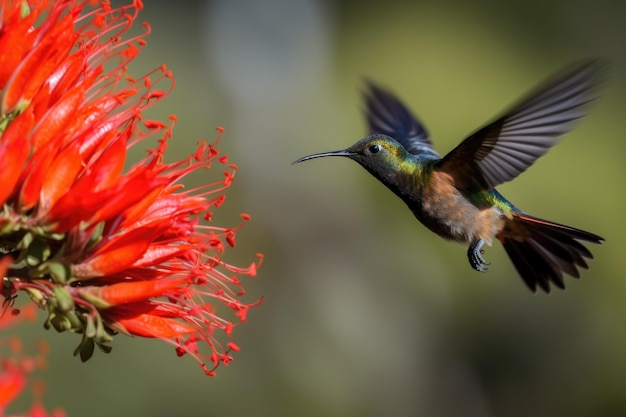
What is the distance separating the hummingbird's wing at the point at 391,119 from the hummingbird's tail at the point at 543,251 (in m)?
0.62

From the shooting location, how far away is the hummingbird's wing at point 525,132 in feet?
9.28

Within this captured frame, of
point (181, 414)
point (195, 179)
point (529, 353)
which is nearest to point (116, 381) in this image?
point (181, 414)

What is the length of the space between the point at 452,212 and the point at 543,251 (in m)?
0.45

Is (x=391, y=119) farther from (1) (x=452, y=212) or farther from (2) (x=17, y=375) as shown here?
(2) (x=17, y=375)

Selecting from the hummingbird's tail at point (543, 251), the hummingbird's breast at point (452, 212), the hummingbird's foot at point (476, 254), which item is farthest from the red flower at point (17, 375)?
the hummingbird's tail at point (543, 251)

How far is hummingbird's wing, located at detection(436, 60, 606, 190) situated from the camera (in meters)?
2.83

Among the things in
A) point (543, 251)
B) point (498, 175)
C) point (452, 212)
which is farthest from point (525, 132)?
point (543, 251)

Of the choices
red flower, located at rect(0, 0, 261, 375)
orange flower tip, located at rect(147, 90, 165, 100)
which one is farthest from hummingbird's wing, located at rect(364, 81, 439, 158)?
red flower, located at rect(0, 0, 261, 375)

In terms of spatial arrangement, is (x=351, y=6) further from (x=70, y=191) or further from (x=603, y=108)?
(x=70, y=191)

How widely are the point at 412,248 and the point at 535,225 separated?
467 centimetres

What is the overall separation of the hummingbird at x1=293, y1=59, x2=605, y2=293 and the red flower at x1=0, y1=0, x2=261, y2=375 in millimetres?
1104

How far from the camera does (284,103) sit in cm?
1057

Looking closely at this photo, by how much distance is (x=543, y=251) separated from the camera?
3.66 m

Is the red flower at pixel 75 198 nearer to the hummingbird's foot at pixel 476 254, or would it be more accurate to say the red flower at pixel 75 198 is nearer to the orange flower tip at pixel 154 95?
the orange flower tip at pixel 154 95
